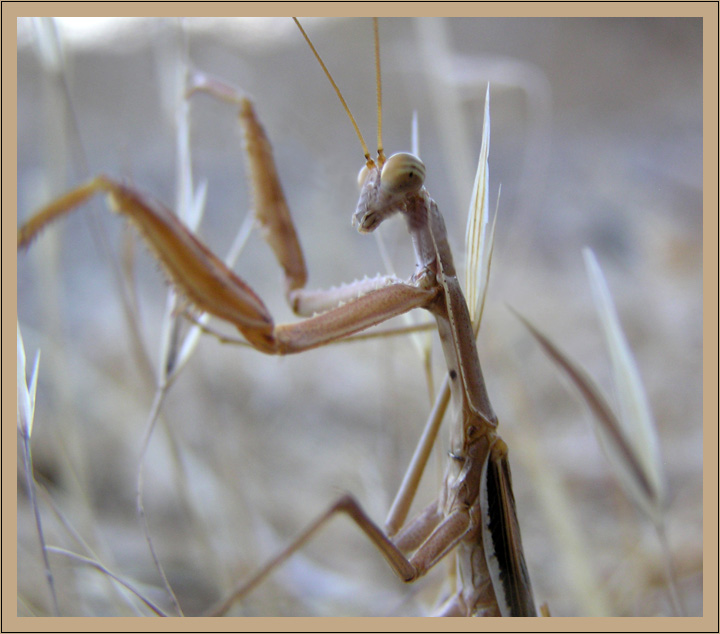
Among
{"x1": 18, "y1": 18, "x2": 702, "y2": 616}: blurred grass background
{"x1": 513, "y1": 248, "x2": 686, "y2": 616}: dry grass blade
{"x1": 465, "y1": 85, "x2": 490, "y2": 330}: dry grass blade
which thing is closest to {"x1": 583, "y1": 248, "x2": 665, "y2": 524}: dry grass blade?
{"x1": 513, "y1": 248, "x2": 686, "y2": 616}: dry grass blade

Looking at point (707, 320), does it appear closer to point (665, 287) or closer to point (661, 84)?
point (665, 287)

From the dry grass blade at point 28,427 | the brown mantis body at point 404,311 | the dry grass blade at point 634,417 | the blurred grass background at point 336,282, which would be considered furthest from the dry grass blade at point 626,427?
the dry grass blade at point 28,427

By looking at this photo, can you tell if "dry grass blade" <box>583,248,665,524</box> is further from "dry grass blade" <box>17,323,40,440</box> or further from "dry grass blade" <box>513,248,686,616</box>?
"dry grass blade" <box>17,323,40,440</box>

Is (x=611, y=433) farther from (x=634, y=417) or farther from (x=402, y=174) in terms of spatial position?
(x=402, y=174)

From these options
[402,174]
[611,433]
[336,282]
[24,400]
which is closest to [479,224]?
[402,174]

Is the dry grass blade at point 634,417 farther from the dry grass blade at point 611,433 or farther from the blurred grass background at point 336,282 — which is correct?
the blurred grass background at point 336,282
